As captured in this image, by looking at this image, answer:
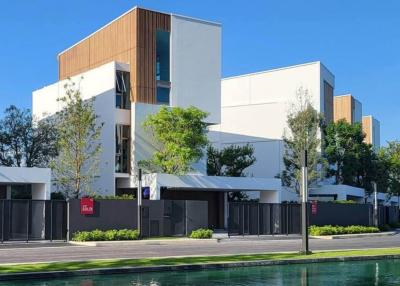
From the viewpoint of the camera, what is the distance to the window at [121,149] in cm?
4803

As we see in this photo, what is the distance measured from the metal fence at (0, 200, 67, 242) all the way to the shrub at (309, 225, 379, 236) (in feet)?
56.3

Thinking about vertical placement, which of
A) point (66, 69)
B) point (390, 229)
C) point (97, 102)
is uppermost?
point (66, 69)

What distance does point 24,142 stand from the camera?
49000 millimetres

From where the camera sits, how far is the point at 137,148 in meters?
47.7

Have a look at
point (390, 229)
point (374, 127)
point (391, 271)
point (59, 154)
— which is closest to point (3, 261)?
point (391, 271)

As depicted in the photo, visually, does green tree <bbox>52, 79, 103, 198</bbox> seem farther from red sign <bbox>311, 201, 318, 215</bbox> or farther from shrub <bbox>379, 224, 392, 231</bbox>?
shrub <bbox>379, 224, 392, 231</bbox>

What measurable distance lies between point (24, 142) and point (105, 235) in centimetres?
1723

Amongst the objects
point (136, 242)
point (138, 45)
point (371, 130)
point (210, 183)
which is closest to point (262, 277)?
point (136, 242)

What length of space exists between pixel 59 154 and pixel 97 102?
5129mm

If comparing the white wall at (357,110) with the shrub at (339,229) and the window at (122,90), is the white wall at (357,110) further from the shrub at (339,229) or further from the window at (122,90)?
the window at (122,90)

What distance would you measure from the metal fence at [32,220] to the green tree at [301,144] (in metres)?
25.6

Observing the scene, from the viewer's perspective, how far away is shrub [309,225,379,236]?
4288cm

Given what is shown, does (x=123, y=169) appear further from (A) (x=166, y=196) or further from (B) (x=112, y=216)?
(B) (x=112, y=216)

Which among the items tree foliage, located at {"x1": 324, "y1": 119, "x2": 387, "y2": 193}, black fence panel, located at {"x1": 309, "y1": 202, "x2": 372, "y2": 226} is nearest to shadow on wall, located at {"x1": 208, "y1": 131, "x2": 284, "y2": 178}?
tree foliage, located at {"x1": 324, "y1": 119, "x2": 387, "y2": 193}
